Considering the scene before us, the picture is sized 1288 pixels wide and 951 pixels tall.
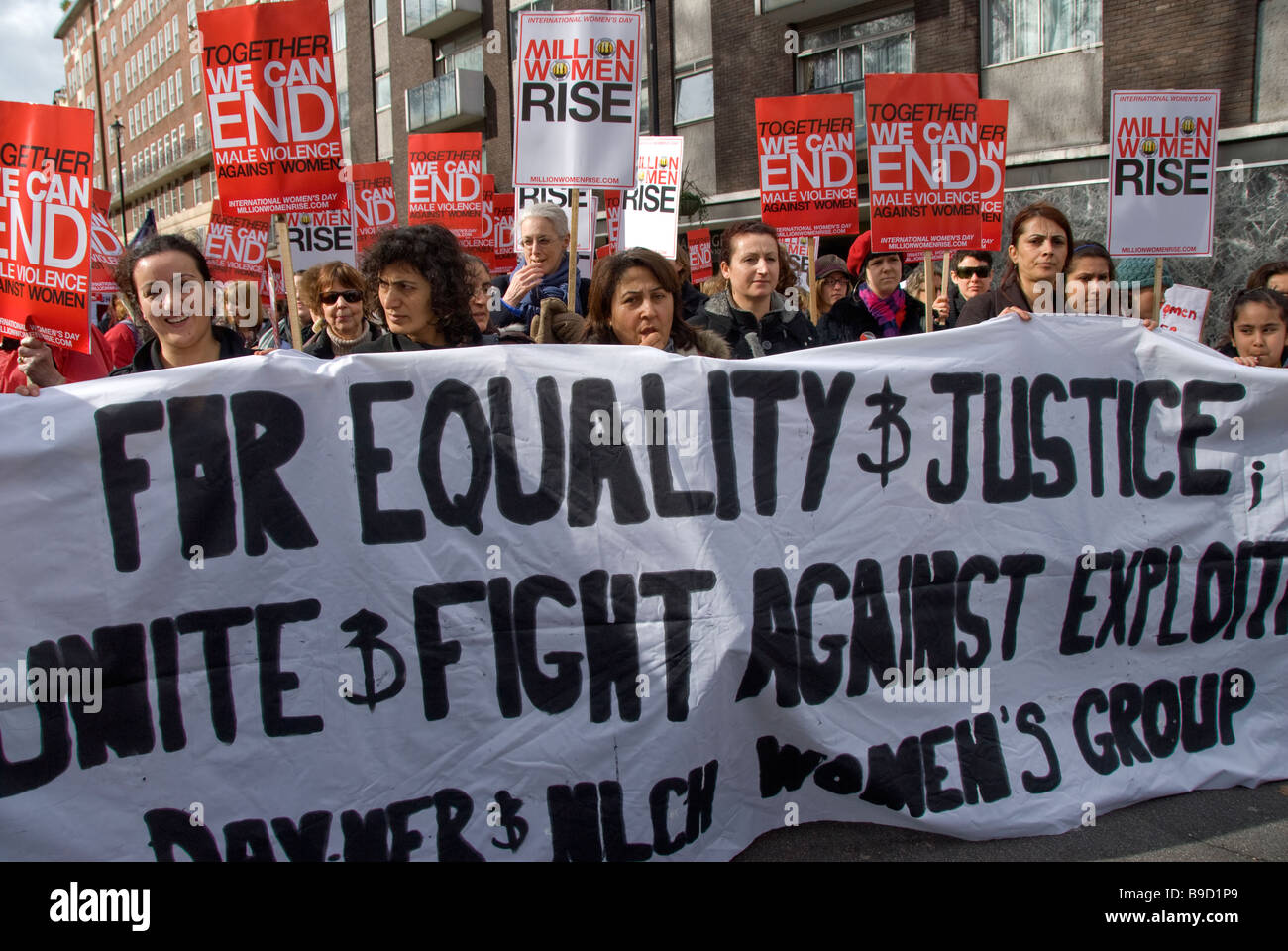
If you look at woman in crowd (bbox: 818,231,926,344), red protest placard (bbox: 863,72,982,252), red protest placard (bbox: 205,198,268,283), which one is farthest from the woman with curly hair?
red protest placard (bbox: 205,198,268,283)

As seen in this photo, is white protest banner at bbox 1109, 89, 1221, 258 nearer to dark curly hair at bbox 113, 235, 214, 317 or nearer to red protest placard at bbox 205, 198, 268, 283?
dark curly hair at bbox 113, 235, 214, 317

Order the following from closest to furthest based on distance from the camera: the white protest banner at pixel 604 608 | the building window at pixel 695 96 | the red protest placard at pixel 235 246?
the white protest banner at pixel 604 608 → the red protest placard at pixel 235 246 → the building window at pixel 695 96

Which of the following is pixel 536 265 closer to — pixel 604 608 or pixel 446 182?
pixel 604 608

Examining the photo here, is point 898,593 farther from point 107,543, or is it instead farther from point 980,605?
point 107,543

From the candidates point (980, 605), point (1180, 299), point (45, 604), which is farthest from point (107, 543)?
point (1180, 299)

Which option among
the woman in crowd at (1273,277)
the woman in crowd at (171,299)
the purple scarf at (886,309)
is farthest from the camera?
the purple scarf at (886,309)

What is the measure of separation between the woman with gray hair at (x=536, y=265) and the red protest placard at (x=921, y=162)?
160 cm

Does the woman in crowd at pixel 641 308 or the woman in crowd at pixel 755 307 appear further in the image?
the woman in crowd at pixel 755 307

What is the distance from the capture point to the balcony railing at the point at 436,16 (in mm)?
27156

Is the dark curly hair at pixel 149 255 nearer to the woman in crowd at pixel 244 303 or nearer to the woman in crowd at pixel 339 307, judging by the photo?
the woman in crowd at pixel 339 307

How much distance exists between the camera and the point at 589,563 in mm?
2953

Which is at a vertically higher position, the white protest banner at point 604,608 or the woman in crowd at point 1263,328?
the woman in crowd at point 1263,328

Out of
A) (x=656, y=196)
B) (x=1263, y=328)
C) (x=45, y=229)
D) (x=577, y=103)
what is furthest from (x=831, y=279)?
(x=45, y=229)

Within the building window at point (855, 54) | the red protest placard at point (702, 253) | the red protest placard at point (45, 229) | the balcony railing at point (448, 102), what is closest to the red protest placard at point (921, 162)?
the red protest placard at point (45, 229)
